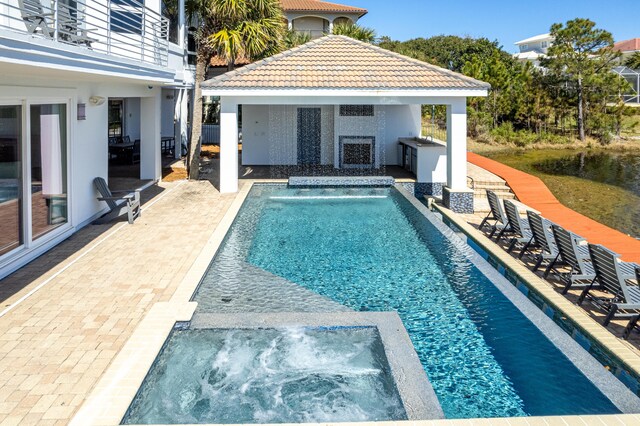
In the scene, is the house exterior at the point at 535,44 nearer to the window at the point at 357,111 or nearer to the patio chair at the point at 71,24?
the window at the point at 357,111

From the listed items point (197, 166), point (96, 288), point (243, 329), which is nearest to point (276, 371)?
point (243, 329)

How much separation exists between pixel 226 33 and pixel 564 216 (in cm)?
1360

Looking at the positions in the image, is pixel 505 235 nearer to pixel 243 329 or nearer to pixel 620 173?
pixel 243 329

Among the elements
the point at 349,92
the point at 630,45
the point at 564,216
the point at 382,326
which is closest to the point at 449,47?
the point at 630,45

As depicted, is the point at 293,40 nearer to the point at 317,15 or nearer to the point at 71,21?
the point at 71,21

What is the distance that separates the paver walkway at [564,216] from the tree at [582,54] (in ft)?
79.4

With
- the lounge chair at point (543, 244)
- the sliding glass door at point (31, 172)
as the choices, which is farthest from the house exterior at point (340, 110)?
the sliding glass door at point (31, 172)

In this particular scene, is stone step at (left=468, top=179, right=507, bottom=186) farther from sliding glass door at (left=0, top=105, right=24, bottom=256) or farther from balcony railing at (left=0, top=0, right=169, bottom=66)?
sliding glass door at (left=0, top=105, right=24, bottom=256)

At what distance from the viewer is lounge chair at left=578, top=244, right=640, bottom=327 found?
7.81 metres

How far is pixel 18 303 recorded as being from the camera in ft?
27.5

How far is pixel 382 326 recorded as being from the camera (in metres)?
7.82

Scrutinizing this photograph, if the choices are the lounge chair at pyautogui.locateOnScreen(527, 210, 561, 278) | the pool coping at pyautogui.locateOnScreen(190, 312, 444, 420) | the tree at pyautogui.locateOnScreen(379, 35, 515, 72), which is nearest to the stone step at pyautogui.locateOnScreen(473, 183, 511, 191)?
the lounge chair at pyautogui.locateOnScreen(527, 210, 561, 278)

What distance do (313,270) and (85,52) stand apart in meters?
5.56

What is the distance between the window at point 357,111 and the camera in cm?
2439
